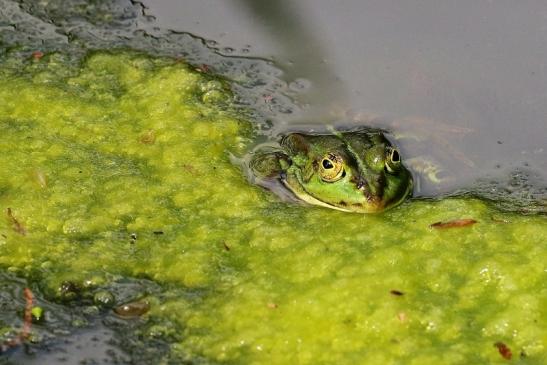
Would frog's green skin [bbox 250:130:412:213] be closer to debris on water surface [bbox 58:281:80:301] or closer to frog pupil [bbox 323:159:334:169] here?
frog pupil [bbox 323:159:334:169]

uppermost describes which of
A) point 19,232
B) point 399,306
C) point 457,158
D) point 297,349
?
point 457,158

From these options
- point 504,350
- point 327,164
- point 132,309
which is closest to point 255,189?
point 327,164

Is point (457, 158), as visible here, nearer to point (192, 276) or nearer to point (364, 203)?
point (364, 203)

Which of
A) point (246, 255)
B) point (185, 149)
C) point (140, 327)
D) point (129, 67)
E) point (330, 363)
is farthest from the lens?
point (129, 67)

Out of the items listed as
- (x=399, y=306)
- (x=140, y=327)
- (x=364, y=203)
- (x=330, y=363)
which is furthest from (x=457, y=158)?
(x=140, y=327)

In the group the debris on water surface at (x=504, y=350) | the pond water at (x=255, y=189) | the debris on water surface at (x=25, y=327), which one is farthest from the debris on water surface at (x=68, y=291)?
the debris on water surface at (x=504, y=350)

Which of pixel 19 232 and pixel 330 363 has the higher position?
pixel 330 363

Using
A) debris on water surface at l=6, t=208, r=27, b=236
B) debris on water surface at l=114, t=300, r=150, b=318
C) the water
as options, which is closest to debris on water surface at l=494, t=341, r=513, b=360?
the water

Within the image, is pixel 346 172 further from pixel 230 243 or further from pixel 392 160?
pixel 230 243
